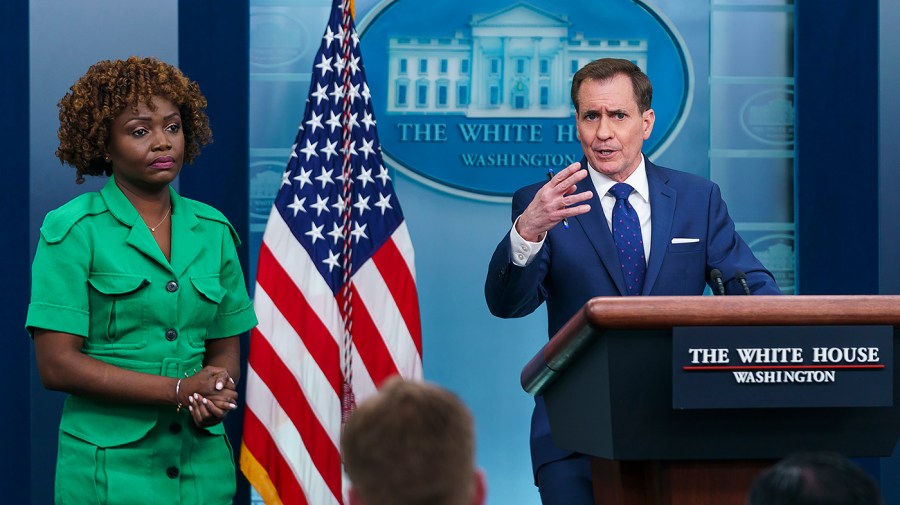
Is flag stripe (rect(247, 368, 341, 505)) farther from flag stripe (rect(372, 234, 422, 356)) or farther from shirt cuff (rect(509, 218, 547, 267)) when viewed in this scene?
shirt cuff (rect(509, 218, 547, 267))

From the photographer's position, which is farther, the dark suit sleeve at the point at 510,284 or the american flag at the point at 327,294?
the american flag at the point at 327,294

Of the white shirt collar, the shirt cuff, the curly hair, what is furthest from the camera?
the white shirt collar

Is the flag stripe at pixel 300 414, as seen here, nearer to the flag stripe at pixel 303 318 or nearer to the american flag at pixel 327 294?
the american flag at pixel 327 294

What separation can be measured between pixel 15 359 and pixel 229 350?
1.38 meters

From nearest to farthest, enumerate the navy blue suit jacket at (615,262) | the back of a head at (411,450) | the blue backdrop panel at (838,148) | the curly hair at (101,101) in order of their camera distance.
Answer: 1. the back of a head at (411,450)
2. the navy blue suit jacket at (615,262)
3. the curly hair at (101,101)
4. the blue backdrop panel at (838,148)

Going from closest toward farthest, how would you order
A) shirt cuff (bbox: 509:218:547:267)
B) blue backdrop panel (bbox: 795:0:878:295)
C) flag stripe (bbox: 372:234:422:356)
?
shirt cuff (bbox: 509:218:547:267)
flag stripe (bbox: 372:234:422:356)
blue backdrop panel (bbox: 795:0:878:295)

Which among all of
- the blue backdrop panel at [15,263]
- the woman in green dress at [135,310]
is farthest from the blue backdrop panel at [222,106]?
the woman in green dress at [135,310]

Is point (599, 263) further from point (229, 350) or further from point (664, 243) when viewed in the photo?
point (229, 350)

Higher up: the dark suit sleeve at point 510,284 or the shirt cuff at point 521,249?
the shirt cuff at point 521,249

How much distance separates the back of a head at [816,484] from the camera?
1.42m

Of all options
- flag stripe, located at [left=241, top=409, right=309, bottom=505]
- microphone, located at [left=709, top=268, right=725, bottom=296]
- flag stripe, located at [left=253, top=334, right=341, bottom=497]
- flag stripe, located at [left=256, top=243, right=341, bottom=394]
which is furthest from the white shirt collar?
flag stripe, located at [left=241, top=409, right=309, bottom=505]

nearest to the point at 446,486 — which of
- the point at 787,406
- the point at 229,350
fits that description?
the point at 787,406

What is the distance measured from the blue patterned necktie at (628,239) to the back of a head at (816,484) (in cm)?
145

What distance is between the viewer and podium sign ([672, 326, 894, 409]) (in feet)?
6.61
